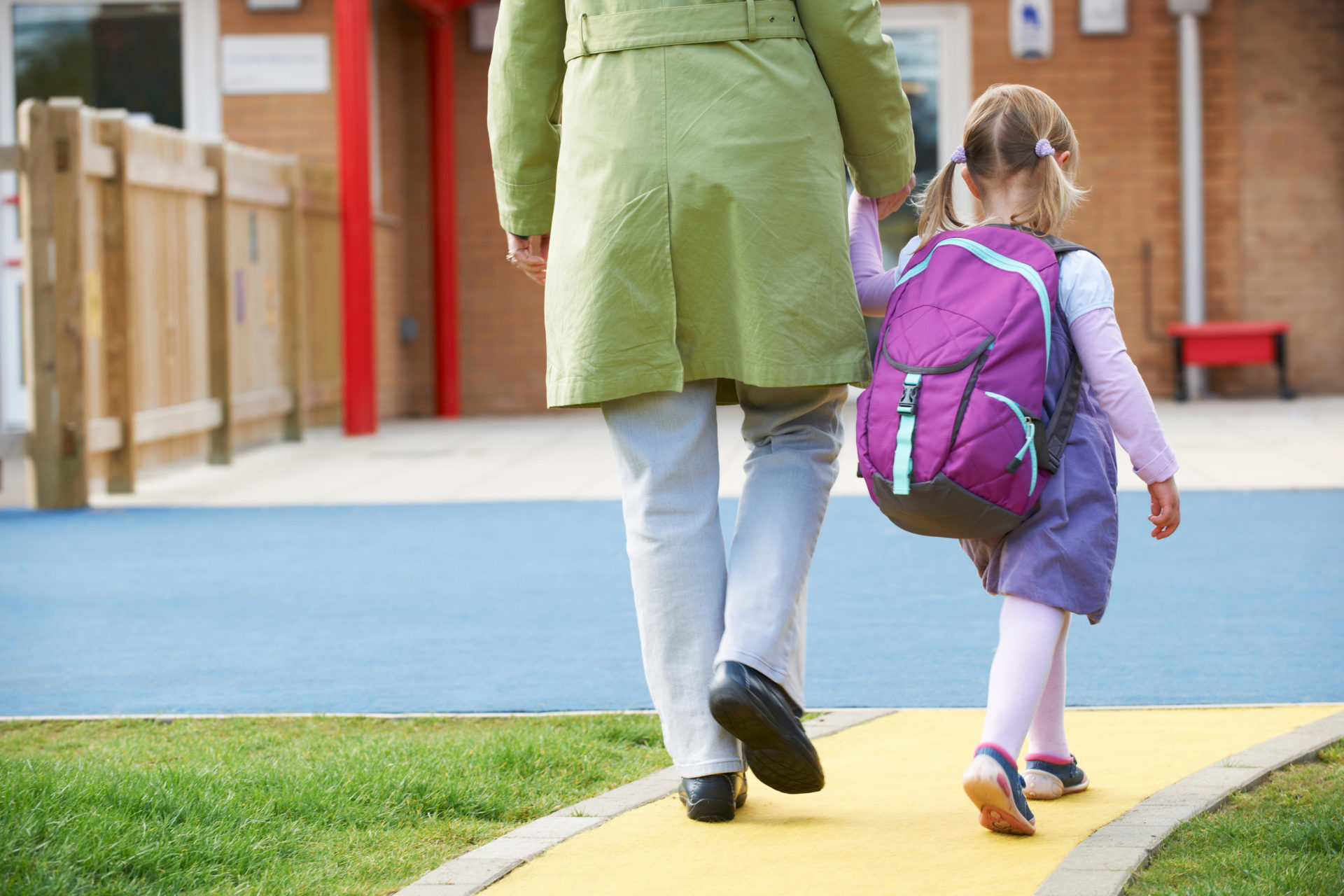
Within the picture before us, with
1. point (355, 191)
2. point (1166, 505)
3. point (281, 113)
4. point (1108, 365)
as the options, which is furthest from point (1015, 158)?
point (281, 113)

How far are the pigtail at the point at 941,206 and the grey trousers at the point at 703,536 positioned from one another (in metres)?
0.34

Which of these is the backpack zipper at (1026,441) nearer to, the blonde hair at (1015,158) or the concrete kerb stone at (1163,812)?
the blonde hair at (1015,158)

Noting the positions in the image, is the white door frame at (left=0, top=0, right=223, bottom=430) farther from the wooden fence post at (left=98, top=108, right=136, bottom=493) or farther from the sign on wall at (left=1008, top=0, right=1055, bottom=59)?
the sign on wall at (left=1008, top=0, right=1055, bottom=59)

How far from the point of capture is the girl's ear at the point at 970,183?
9.39 feet

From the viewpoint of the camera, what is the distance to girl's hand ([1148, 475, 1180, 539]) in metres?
2.64

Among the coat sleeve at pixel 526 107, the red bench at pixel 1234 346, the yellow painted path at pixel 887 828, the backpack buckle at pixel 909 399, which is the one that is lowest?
the yellow painted path at pixel 887 828

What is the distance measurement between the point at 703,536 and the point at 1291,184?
39.5 ft

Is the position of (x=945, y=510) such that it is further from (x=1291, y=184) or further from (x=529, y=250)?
(x=1291, y=184)

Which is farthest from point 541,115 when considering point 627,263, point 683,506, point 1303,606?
point 1303,606

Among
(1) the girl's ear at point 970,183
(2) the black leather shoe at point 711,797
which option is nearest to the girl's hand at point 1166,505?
(1) the girl's ear at point 970,183

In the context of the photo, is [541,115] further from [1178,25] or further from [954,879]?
[1178,25]

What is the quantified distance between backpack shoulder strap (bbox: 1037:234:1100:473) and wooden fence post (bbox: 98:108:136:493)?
21.1 ft

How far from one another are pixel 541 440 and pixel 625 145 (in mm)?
8369

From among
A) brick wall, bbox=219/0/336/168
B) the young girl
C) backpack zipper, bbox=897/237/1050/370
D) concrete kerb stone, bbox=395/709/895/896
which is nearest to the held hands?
the young girl
